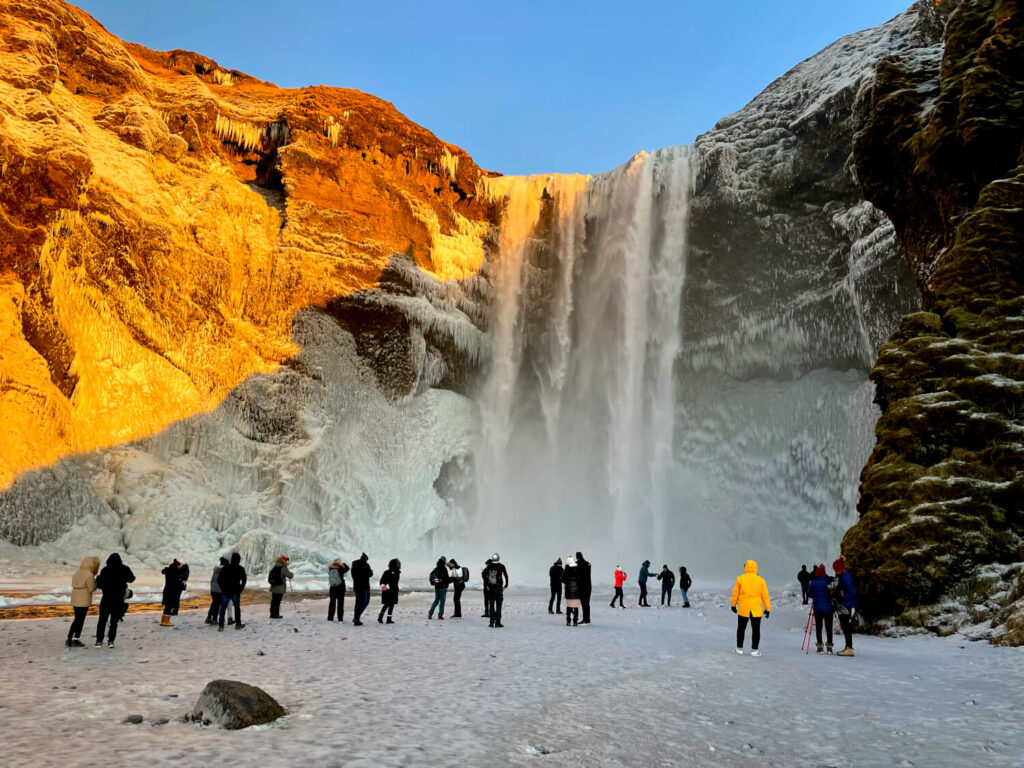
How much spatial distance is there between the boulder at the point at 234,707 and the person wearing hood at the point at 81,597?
5361 millimetres

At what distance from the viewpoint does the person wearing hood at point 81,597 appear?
31.0 ft

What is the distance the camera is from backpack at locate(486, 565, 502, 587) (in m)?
13.5

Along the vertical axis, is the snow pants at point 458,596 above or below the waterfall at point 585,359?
below

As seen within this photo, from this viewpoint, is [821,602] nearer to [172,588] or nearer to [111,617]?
[111,617]

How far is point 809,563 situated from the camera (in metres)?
34.9

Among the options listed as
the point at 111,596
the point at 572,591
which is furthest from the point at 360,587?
the point at 111,596

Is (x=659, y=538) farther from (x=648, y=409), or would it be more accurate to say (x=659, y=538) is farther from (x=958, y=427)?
(x=958, y=427)

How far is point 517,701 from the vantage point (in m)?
6.09

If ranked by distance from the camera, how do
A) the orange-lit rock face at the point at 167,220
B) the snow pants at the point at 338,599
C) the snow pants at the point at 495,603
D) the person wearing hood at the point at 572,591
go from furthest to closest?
the orange-lit rock face at the point at 167,220
the snow pants at the point at 338,599
the person wearing hood at the point at 572,591
the snow pants at the point at 495,603

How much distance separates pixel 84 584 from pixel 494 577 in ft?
22.5

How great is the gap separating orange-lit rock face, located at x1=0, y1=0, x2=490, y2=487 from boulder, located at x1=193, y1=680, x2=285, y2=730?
27.4m

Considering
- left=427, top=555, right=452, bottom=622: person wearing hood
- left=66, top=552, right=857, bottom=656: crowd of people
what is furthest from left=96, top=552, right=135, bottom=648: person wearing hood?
left=427, top=555, right=452, bottom=622: person wearing hood

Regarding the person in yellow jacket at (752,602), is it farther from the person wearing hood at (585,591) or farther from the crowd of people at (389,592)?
the person wearing hood at (585,591)

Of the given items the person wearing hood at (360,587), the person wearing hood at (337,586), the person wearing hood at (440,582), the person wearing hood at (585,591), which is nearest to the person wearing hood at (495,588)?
the person wearing hood at (440,582)
